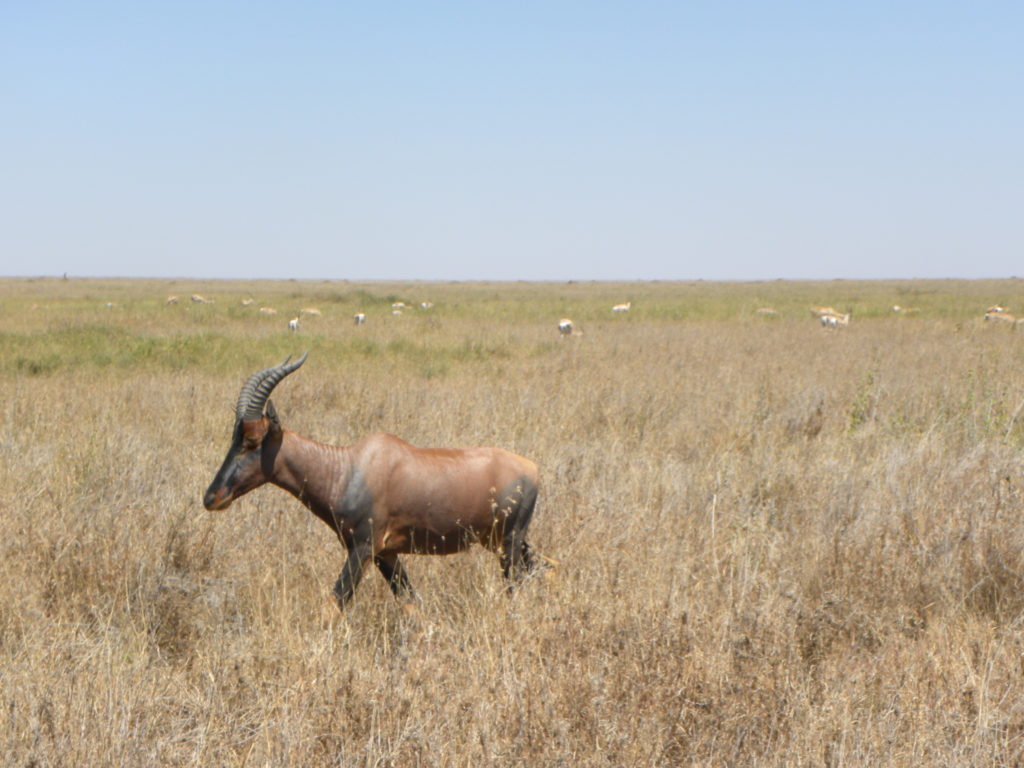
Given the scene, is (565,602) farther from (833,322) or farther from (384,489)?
(833,322)

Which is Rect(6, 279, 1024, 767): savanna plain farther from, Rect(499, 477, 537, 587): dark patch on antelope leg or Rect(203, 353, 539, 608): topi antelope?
Rect(203, 353, 539, 608): topi antelope

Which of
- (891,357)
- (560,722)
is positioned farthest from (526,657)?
(891,357)

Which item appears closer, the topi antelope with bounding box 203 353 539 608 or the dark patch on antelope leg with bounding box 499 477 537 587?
the topi antelope with bounding box 203 353 539 608

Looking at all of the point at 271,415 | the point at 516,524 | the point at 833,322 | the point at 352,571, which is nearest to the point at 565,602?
the point at 516,524

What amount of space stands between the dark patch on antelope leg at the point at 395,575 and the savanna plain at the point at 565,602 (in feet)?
0.48

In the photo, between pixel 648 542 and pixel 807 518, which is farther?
pixel 807 518

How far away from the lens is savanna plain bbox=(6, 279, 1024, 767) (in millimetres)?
3445

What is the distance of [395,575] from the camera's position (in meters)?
5.33

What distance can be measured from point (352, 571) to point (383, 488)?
1.55ft

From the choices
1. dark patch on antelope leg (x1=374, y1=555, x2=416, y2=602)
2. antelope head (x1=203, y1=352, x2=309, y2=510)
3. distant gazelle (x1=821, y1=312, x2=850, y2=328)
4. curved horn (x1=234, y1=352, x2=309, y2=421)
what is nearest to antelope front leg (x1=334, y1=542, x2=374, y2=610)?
dark patch on antelope leg (x1=374, y1=555, x2=416, y2=602)

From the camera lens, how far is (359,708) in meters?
3.52

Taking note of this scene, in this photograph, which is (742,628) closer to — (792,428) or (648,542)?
(648,542)

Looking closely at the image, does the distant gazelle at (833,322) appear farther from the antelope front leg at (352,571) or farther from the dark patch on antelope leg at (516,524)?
the antelope front leg at (352,571)

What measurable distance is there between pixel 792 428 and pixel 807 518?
3.93m
